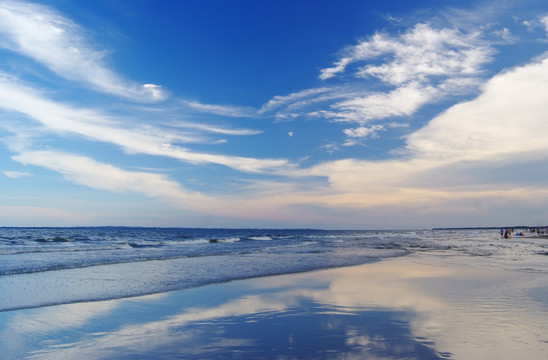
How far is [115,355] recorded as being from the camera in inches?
270

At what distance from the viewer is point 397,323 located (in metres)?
8.71

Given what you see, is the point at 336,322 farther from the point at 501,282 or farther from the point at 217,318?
the point at 501,282

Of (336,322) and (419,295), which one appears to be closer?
(336,322)

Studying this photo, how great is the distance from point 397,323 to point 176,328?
504 centimetres

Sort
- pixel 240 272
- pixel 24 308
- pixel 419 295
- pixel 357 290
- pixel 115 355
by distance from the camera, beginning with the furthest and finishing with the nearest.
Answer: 1. pixel 240 272
2. pixel 357 290
3. pixel 419 295
4. pixel 24 308
5. pixel 115 355

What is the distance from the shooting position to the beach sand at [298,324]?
6.93 meters

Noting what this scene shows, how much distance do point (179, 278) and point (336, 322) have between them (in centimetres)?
976

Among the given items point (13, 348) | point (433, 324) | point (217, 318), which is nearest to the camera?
point (13, 348)

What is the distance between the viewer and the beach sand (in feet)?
22.7

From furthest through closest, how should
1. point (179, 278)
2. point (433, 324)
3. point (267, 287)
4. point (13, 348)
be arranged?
point (179, 278)
point (267, 287)
point (433, 324)
point (13, 348)

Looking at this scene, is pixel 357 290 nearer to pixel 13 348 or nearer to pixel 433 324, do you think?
pixel 433 324

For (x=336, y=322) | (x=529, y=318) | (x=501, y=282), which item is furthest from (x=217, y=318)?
(x=501, y=282)

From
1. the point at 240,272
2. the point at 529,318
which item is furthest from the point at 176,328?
the point at 240,272

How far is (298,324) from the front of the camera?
8.79m
